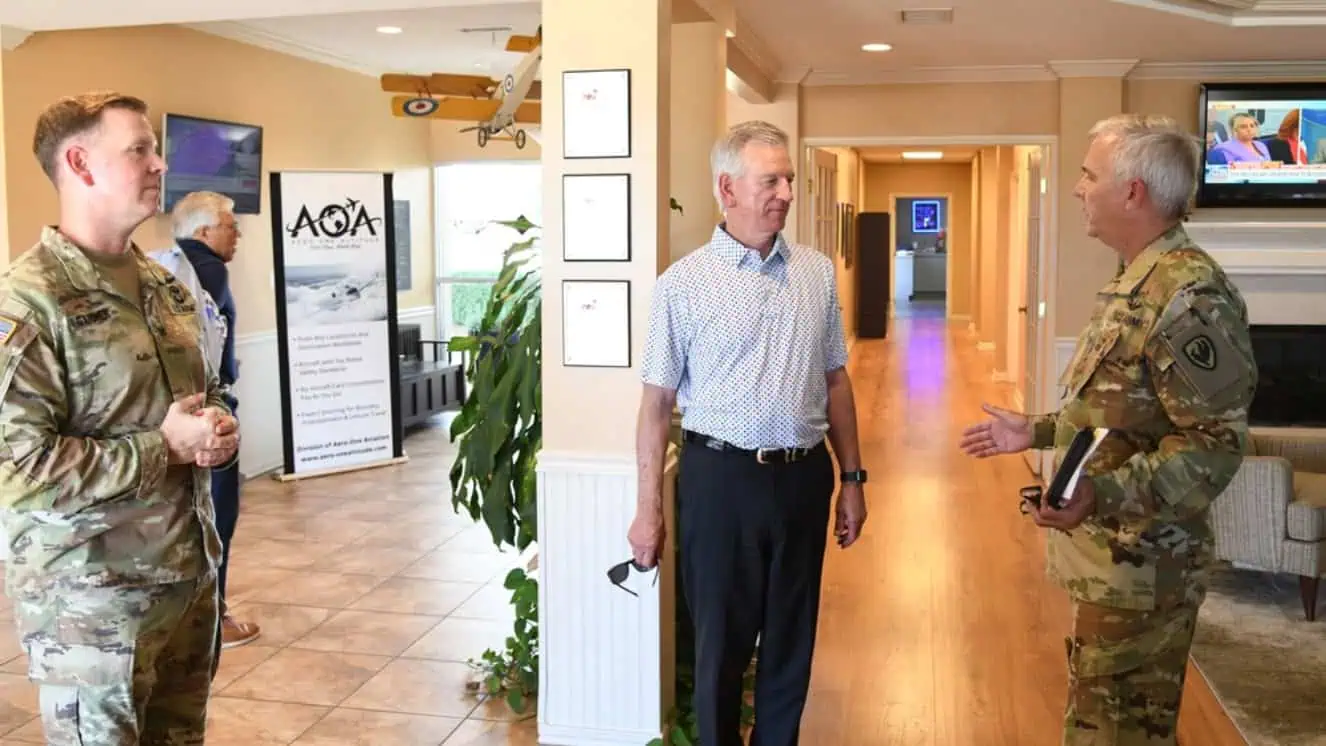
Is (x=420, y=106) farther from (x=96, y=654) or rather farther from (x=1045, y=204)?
(x=96, y=654)

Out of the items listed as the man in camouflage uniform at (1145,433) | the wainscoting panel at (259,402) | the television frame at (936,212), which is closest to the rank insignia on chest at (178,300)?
the man in camouflage uniform at (1145,433)

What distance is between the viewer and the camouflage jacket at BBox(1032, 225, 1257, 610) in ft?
6.50

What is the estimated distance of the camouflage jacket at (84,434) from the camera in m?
1.90

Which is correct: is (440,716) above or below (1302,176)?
below

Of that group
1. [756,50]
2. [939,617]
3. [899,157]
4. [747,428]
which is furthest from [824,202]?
[747,428]

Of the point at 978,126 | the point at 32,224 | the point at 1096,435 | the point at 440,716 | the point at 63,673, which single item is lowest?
the point at 440,716

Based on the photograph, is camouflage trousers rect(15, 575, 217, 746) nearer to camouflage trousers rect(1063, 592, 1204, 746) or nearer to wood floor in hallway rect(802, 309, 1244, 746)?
camouflage trousers rect(1063, 592, 1204, 746)

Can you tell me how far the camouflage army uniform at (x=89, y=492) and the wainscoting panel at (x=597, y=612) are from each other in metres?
1.29

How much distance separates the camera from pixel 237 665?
4086mm

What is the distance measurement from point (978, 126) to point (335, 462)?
456cm

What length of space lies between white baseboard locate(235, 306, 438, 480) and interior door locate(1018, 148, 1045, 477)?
4803 mm

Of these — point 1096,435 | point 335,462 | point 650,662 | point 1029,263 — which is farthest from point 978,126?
point 1096,435

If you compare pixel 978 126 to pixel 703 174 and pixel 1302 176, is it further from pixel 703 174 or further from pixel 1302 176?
pixel 703 174

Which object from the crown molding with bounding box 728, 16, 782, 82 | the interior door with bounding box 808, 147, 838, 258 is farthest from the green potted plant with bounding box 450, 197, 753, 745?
the interior door with bounding box 808, 147, 838, 258
